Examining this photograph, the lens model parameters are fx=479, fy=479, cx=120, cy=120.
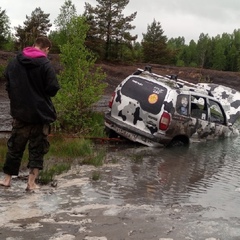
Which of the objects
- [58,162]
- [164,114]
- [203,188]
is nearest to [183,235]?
[203,188]

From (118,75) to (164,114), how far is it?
25.4 metres

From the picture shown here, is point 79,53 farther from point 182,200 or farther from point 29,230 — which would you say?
point 29,230

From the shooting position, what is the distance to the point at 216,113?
13.4 m

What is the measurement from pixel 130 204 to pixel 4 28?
37309 millimetres

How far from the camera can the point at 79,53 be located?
466 inches

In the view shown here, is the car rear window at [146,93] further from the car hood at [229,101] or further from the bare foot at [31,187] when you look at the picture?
the bare foot at [31,187]

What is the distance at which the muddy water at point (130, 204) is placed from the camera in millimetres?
4973

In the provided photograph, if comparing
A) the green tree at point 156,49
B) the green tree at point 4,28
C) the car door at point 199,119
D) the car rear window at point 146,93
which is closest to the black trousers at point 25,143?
the car rear window at point 146,93

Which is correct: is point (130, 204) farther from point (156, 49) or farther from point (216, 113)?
point (156, 49)

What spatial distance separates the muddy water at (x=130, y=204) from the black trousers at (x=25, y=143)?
13.5 inches

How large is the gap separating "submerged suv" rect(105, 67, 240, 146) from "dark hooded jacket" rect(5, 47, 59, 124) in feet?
17.1

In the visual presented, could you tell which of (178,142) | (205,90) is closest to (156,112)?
(178,142)

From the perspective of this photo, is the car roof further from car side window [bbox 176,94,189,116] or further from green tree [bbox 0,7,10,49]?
green tree [bbox 0,7,10,49]

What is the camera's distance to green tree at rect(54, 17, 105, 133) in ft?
38.1
